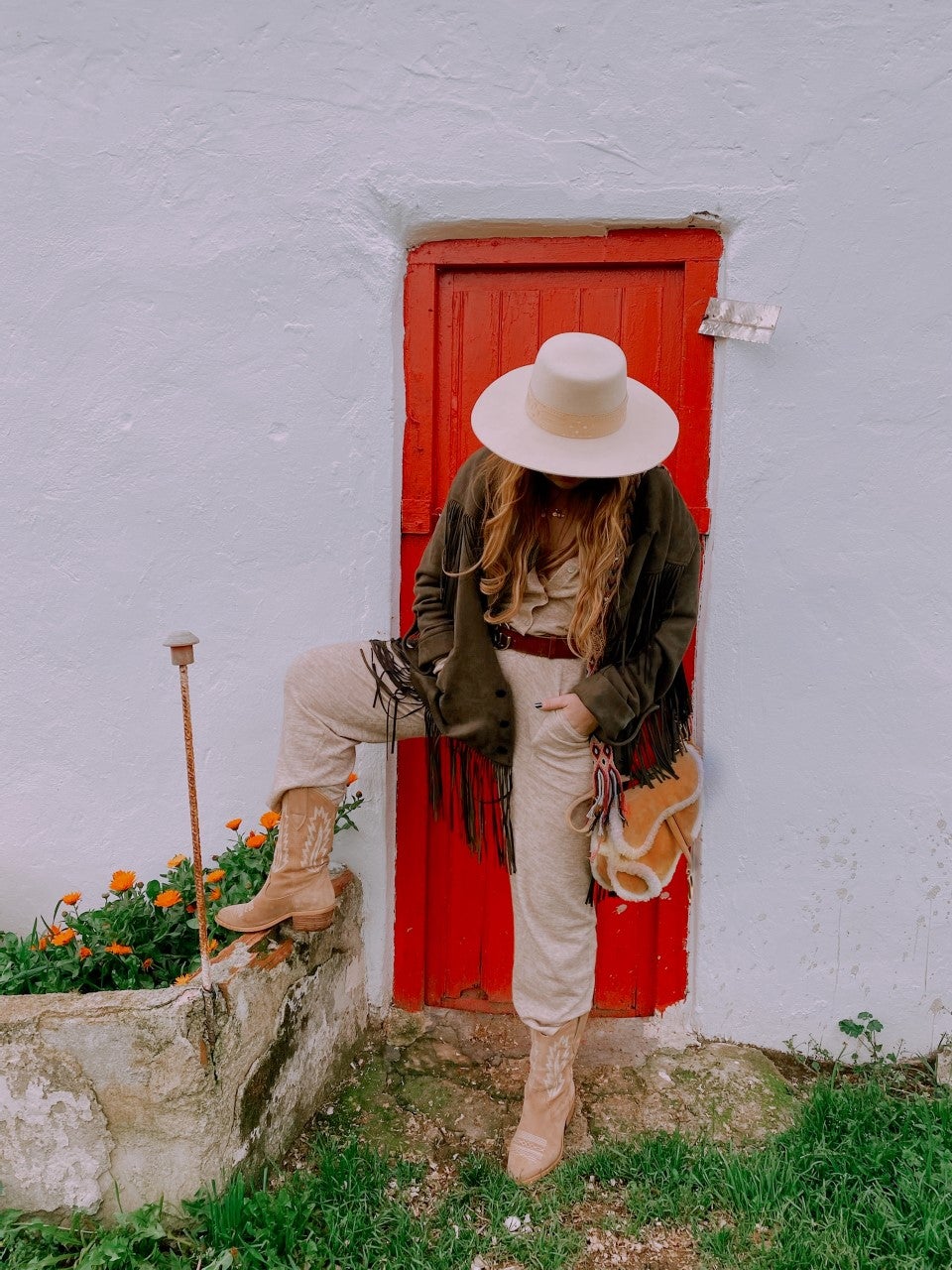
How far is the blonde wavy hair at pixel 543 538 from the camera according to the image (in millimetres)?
2070

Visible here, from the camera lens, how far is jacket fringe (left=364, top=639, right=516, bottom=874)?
234cm

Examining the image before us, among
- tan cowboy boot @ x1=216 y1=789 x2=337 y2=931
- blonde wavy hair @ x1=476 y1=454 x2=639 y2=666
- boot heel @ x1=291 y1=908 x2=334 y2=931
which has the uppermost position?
blonde wavy hair @ x1=476 y1=454 x2=639 y2=666

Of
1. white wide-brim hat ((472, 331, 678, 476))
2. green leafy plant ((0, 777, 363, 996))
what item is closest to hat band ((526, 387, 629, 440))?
white wide-brim hat ((472, 331, 678, 476))

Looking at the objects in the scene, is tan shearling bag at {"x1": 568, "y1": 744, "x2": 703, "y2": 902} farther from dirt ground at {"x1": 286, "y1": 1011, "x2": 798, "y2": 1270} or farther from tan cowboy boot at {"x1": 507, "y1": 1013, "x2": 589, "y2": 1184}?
dirt ground at {"x1": 286, "y1": 1011, "x2": 798, "y2": 1270}

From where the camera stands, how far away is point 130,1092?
2068 mm

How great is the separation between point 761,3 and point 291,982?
2.92 meters

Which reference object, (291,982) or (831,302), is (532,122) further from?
(291,982)

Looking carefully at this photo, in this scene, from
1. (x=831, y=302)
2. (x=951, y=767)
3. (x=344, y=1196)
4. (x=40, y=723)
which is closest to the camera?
(x=344, y=1196)

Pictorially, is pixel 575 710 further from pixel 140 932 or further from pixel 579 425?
pixel 140 932

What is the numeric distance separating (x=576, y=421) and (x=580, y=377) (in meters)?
0.10

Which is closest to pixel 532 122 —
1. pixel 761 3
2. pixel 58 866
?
pixel 761 3

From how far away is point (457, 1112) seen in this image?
2.56m

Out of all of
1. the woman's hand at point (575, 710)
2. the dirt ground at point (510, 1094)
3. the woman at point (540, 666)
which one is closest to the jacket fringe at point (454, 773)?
the woman at point (540, 666)

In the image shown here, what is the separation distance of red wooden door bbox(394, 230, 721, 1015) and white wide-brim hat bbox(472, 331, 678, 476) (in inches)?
24.7
